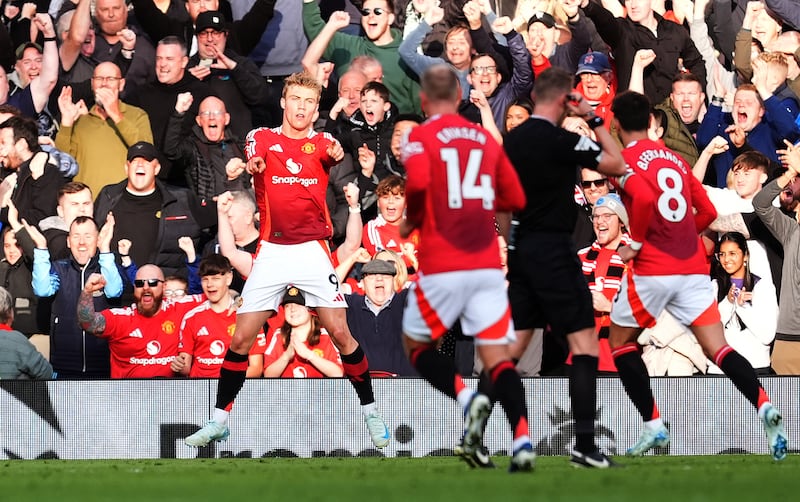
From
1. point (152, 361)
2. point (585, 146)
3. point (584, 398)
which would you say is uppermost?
point (585, 146)

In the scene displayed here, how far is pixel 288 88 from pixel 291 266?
1.43 metres

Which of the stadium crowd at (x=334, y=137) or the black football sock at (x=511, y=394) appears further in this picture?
the stadium crowd at (x=334, y=137)

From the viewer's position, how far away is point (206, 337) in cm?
1211

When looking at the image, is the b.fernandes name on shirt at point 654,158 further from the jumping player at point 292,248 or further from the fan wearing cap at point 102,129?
the fan wearing cap at point 102,129

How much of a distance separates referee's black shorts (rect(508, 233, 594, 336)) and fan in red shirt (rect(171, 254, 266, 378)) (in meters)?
4.52

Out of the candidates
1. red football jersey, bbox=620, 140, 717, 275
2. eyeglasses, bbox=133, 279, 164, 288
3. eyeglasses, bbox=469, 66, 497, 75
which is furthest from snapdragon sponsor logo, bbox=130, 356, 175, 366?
red football jersey, bbox=620, 140, 717, 275

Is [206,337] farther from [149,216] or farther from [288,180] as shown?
[288,180]

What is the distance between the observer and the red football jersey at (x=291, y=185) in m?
10.2

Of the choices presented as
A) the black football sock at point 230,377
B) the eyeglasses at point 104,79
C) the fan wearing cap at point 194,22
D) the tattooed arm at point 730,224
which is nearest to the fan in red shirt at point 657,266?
the black football sock at point 230,377

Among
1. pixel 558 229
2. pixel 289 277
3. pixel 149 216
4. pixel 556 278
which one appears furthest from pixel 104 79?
pixel 556 278

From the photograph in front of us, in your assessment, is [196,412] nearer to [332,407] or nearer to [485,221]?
[332,407]

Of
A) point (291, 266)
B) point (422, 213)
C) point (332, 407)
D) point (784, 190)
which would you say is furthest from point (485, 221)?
point (784, 190)

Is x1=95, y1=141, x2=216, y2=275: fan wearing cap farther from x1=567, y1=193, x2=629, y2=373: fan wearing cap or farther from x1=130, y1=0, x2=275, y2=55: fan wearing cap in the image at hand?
x1=567, y1=193, x2=629, y2=373: fan wearing cap

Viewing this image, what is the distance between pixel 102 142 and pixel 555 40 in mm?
4996
